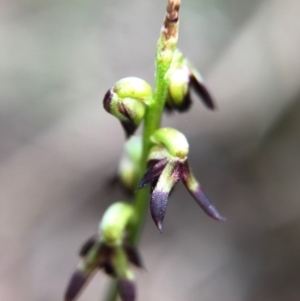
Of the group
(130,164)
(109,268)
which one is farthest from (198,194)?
(109,268)

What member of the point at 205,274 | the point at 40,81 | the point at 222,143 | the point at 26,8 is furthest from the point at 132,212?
the point at 26,8

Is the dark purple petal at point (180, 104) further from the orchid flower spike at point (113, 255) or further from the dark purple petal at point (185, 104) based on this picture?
the orchid flower spike at point (113, 255)

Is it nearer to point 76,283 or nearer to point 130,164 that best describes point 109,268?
point 76,283

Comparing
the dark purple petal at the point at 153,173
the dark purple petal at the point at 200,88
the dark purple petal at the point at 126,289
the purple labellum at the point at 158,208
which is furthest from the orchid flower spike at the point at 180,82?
the dark purple petal at the point at 126,289

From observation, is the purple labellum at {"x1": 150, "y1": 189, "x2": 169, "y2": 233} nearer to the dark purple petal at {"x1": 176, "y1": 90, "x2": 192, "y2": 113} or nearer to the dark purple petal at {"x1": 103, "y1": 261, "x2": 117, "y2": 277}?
the dark purple petal at {"x1": 176, "y1": 90, "x2": 192, "y2": 113}

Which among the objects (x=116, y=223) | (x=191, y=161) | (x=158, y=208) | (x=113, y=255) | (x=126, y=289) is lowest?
(x=191, y=161)

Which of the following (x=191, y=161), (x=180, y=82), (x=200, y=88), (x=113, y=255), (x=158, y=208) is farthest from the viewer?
(x=191, y=161)

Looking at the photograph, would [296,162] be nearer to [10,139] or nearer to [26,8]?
[10,139]
